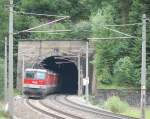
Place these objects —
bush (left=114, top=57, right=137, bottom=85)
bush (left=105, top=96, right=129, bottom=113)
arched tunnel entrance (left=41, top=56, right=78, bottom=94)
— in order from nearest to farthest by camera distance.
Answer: bush (left=105, top=96, right=129, bottom=113)
bush (left=114, top=57, right=137, bottom=85)
arched tunnel entrance (left=41, top=56, right=78, bottom=94)

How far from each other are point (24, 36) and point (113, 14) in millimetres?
17650

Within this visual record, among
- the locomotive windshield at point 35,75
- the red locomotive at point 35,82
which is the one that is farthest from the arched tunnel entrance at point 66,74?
the locomotive windshield at point 35,75

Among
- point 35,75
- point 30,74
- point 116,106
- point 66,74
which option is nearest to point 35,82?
point 35,75

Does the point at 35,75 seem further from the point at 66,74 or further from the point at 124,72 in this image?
the point at 66,74

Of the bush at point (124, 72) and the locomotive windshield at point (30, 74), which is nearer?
the locomotive windshield at point (30, 74)

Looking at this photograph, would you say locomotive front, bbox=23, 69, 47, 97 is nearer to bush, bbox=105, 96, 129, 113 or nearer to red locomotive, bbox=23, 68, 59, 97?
red locomotive, bbox=23, 68, 59, 97

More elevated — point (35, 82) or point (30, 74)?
point (30, 74)

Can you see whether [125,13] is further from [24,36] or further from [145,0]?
[24,36]

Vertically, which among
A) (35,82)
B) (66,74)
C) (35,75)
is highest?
(35,75)

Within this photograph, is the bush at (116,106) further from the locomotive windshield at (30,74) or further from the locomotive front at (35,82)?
the locomotive windshield at (30,74)

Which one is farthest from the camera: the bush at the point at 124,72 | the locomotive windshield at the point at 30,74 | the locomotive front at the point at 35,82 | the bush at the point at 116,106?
the bush at the point at 124,72

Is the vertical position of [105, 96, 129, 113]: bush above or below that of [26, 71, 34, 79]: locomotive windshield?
below

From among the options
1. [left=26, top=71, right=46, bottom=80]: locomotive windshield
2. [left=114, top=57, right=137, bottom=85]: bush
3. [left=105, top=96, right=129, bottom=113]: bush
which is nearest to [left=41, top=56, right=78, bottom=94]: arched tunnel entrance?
[left=114, top=57, right=137, bottom=85]: bush

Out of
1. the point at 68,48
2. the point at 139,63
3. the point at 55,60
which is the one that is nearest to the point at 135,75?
the point at 139,63
